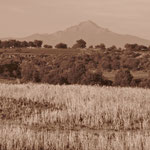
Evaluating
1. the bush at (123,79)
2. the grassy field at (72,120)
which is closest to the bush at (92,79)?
the bush at (123,79)

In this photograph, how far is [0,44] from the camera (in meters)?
81.2

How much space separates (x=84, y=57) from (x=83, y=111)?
4827cm

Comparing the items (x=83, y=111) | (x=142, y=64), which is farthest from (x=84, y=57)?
(x=83, y=111)

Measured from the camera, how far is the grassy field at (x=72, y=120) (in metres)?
9.40

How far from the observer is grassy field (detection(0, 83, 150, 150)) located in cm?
940

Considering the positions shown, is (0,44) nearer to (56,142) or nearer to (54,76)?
(54,76)

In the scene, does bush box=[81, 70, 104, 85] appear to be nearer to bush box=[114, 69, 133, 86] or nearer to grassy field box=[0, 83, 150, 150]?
bush box=[114, 69, 133, 86]

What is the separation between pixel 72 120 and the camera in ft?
44.7

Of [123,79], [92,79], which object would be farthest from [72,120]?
[123,79]

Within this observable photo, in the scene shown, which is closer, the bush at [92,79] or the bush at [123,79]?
the bush at [92,79]

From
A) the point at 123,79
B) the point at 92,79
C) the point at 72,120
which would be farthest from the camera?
the point at 123,79

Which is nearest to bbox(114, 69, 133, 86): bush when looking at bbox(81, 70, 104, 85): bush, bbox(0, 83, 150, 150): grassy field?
bbox(81, 70, 104, 85): bush

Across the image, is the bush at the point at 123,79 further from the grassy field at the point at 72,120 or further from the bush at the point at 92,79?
the grassy field at the point at 72,120

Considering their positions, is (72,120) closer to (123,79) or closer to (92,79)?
(92,79)
